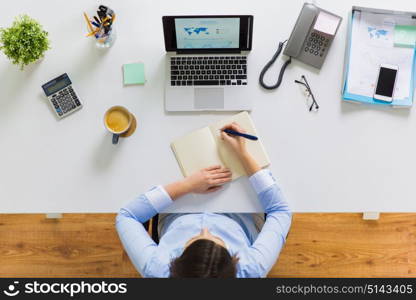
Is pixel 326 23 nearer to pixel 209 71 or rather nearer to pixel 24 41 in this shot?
pixel 209 71

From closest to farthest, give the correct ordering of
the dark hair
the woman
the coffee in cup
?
the dark hair
the woman
the coffee in cup

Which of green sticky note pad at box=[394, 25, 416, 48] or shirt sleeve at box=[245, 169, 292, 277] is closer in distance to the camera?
shirt sleeve at box=[245, 169, 292, 277]

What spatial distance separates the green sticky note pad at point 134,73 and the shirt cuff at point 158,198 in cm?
37

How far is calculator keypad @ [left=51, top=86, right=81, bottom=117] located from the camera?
1278mm

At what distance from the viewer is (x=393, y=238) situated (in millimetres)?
1858

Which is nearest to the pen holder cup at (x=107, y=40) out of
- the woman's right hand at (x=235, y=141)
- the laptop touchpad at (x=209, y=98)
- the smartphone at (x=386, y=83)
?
the laptop touchpad at (x=209, y=98)

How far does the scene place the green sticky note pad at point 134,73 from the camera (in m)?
1.29

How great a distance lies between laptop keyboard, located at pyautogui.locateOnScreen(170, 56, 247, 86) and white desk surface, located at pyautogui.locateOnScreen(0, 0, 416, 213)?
0.14 ft

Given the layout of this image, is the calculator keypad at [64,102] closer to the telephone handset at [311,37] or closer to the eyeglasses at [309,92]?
the telephone handset at [311,37]

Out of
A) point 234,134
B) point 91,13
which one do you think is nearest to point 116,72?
point 91,13

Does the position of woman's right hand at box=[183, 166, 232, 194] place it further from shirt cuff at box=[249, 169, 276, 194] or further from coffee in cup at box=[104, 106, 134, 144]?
coffee in cup at box=[104, 106, 134, 144]

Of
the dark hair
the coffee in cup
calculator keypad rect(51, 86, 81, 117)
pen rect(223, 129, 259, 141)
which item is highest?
calculator keypad rect(51, 86, 81, 117)

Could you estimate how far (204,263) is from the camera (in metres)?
0.97

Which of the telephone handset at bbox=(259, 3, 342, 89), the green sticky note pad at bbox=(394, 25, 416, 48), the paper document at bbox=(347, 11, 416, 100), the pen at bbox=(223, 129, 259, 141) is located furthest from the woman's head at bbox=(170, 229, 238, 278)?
the green sticky note pad at bbox=(394, 25, 416, 48)
